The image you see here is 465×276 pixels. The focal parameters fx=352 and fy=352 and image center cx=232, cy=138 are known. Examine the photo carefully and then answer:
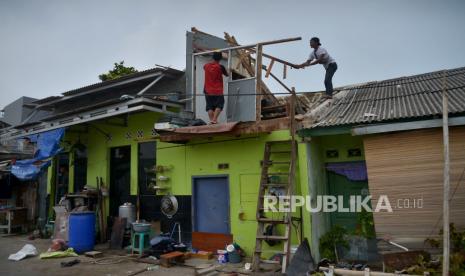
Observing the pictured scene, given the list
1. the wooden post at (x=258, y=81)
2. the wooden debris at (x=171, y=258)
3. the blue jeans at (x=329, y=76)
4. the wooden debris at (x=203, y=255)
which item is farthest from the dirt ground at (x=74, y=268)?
the blue jeans at (x=329, y=76)

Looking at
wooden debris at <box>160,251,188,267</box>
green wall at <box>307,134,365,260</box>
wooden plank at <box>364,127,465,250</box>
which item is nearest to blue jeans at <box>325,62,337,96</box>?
green wall at <box>307,134,365,260</box>

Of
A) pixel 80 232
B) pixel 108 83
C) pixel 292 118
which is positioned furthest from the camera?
pixel 108 83

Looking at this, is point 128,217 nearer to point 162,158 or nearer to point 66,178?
point 162,158

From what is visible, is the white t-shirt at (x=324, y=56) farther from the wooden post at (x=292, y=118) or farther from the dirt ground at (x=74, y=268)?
the dirt ground at (x=74, y=268)

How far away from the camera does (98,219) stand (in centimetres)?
1180

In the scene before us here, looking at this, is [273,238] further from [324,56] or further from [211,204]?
[324,56]

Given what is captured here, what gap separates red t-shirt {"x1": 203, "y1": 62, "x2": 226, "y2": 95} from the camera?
920cm

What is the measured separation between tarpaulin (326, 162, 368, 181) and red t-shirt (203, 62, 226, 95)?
11.4 feet

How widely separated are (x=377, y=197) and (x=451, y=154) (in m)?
1.46

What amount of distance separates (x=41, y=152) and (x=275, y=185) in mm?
8261

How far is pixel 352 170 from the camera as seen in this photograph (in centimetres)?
808

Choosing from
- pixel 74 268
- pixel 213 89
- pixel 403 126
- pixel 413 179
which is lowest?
pixel 74 268

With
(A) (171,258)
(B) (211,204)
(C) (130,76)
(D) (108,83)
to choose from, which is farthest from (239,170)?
(D) (108,83)

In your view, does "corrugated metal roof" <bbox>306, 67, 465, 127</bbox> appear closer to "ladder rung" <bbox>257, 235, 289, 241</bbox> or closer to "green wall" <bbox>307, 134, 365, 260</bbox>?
"green wall" <bbox>307, 134, 365, 260</bbox>
